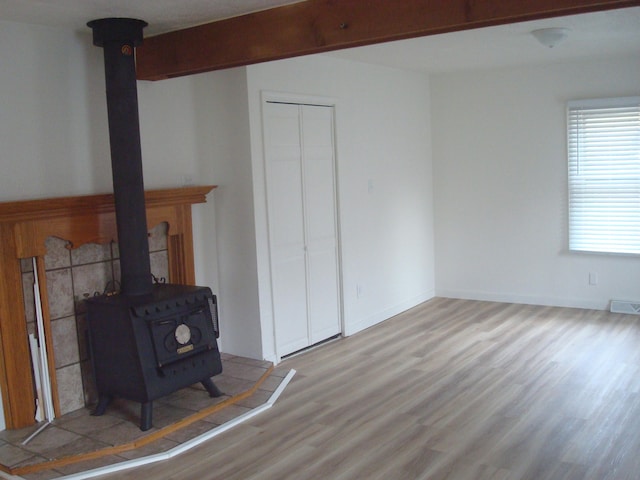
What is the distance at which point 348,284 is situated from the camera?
5.70 m

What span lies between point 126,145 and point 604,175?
448cm

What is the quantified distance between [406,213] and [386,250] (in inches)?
22.1

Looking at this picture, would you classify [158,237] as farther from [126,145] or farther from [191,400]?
[191,400]

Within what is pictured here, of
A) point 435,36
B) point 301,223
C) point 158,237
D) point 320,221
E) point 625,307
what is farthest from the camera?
point 625,307

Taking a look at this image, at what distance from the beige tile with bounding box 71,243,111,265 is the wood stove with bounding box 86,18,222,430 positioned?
0.98 ft

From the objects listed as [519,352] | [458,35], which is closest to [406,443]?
[519,352]

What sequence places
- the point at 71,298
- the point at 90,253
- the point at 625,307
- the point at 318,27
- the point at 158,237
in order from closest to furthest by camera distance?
the point at 318,27
the point at 71,298
the point at 90,253
the point at 158,237
the point at 625,307

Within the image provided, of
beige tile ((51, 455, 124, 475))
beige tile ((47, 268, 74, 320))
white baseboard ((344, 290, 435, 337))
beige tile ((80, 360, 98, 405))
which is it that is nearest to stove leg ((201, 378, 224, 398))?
beige tile ((80, 360, 98, 405))

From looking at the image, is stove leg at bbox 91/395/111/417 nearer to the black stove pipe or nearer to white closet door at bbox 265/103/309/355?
the black stove pipe

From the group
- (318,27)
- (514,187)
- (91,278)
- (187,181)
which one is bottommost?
(91,278)

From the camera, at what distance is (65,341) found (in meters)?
4.00

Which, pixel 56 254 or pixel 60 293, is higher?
pixel 56 254

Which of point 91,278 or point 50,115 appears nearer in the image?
point 50,115

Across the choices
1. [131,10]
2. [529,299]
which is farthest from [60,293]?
[529,299]
